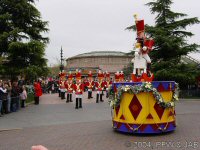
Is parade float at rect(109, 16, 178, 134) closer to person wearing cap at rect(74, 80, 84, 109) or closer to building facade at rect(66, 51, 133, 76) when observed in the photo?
person wearing cap at rect(74, 80, 84, 109)

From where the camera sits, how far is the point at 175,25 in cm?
2817

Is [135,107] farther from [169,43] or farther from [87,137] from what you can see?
[169,43]

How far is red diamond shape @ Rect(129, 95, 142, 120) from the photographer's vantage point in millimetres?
10047

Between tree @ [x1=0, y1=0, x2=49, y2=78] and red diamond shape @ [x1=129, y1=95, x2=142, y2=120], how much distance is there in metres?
14.2

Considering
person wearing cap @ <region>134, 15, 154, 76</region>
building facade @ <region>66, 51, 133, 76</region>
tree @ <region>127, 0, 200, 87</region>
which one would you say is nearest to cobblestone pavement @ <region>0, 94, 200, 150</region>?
person wearing cap @ <region>134, 15, 154, 76</region>

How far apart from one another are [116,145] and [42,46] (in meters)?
16.2

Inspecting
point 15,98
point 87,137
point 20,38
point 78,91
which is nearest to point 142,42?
point 87,137

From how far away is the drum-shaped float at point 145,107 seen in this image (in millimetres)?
9945

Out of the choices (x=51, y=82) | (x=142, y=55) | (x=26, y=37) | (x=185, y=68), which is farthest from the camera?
(x=51, y=82)

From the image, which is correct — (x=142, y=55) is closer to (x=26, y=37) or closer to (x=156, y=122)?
(x=156, y=122)

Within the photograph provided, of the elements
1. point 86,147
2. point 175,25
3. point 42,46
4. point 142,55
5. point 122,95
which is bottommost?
point 86,147

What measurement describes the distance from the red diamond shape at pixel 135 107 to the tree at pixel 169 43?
16.7m

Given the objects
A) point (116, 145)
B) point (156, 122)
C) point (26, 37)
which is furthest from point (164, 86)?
point (26, 37)

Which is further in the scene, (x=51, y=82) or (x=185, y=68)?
(x=51, y=82)
